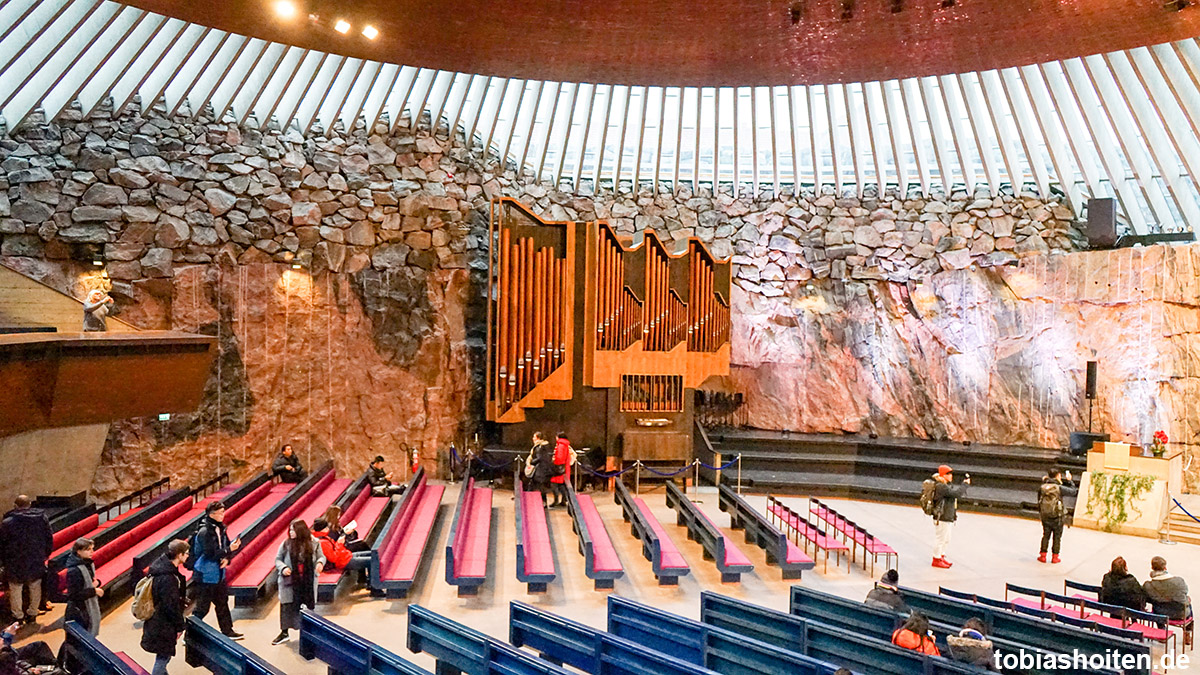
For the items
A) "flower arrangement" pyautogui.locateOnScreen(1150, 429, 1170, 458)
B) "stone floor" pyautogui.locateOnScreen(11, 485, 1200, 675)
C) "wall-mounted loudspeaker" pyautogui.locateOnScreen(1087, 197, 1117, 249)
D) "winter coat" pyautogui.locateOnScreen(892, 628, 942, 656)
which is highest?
"wall-mounted loudspeaker" pyautogui.locateOnScreen(1087, 197, 1117, 249)

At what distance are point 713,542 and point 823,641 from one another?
289 cm

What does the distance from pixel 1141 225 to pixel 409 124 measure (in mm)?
11211

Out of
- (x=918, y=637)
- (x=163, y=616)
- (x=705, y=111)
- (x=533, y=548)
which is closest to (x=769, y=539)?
(x=533, y=548)

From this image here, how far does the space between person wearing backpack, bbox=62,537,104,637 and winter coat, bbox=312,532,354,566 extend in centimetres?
157

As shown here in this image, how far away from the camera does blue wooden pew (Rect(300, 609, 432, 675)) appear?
3805 mm

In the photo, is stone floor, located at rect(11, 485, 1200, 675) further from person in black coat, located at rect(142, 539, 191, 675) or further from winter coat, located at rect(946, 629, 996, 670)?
winter coat, located at rect(946, 629, 996, 670)

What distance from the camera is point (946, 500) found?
755cm

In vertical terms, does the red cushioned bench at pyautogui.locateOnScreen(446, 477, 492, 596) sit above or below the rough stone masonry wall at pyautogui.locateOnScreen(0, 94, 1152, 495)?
below

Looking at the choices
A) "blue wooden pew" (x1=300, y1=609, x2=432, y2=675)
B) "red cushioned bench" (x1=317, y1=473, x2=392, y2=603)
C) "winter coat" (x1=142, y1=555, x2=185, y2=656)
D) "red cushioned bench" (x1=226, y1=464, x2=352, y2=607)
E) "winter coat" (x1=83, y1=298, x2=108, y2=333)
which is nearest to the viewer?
"blue wooden pew" (x1=300, y1=609, x2=432, y2=675)

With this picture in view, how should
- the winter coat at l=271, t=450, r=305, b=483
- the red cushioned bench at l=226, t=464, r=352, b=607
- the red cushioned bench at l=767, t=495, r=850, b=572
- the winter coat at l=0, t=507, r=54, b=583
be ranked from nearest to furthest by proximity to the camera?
the winter coat at l=0, t=507, r=54, b=583, the red cushioned bench at l=226, t=464, r=352, b=607, the red cushioned bench at l=767, t=495, r=850, b=572, the winter coat at l=271, t=450, r=305, b=483

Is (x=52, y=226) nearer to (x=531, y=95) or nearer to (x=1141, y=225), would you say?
(x=531, y=95)

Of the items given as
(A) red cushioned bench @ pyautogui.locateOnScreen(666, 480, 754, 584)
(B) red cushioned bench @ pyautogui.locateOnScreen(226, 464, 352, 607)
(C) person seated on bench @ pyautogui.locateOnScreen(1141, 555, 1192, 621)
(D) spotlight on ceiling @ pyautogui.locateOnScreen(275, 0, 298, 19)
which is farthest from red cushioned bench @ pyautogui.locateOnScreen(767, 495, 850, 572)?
(D) spotlight on ceiling @ pyautogui.locateOnScreen(275, 0, 298, 19)

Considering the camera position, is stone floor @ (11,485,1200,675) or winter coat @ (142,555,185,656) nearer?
winter coat @ (142,555,185,656)

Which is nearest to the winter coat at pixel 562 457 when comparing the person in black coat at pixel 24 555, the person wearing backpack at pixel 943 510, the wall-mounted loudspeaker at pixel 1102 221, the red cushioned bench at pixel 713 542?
the red cushioned bench at pixel 713 542
